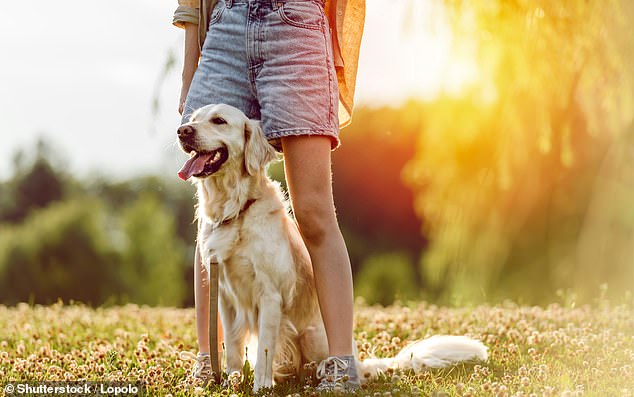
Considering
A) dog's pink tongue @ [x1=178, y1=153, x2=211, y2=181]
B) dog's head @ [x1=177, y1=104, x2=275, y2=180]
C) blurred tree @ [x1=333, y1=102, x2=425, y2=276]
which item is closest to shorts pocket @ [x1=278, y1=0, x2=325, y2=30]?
dog's head @ [x1=177, y1=104, x2=275, y2=180]

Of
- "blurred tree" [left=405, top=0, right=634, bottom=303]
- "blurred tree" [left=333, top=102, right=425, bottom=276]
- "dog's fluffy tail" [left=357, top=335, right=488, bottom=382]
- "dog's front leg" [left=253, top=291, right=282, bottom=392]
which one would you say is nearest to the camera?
"dog's front leg" [left=253, top=291, right=282, bottom=392]

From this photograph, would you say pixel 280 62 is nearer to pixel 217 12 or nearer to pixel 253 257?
pixel 217 12

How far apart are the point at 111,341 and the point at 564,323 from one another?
293 cm

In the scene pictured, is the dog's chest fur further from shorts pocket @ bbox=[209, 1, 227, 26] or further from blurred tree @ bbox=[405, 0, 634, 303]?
blurred tree @ bbox=[405, 0, 634, 303]

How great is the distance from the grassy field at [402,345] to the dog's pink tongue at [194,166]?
3.00ft

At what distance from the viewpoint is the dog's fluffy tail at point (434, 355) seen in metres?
3.95

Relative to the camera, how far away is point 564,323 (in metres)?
5.39

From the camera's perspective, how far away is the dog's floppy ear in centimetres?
370

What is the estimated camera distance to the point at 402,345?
4754 millimetres

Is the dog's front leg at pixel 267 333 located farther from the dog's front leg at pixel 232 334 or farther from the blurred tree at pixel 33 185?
the blurred tree at pixel 33 185

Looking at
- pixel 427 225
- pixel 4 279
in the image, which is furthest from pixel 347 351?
pixel 4 279

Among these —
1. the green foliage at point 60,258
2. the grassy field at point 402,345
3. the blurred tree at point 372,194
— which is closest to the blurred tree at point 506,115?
the grassy field at point 402,345

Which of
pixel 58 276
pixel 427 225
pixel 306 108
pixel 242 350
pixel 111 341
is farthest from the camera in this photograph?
pixel 58 276

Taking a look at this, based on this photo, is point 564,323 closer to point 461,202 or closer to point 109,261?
point 461,202
